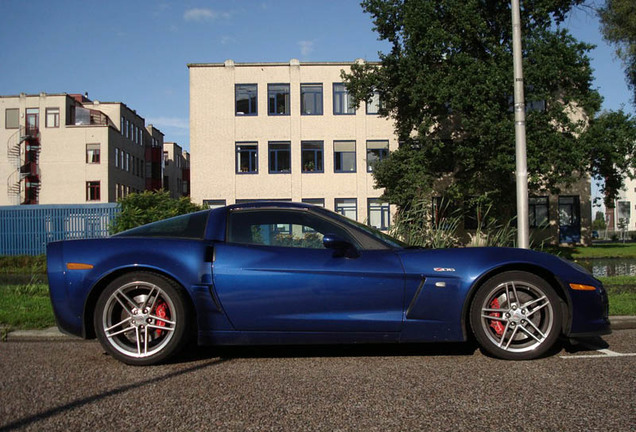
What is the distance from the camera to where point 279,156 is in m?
30.9

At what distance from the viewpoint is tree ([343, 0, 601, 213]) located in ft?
72.3

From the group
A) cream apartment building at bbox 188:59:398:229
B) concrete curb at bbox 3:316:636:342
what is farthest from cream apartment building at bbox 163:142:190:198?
concrete curb at bbox 3:316:636:342

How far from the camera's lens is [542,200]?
30938mm

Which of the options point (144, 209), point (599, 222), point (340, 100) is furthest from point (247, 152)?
point (599, 222)

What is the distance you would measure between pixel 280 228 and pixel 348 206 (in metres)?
26.4

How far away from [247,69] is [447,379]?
29105mm

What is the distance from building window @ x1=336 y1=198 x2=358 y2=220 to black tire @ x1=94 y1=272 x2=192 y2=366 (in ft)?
87.1

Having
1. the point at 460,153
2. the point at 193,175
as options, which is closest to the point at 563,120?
the point at 460,153

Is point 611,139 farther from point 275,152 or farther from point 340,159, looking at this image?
point 275,152

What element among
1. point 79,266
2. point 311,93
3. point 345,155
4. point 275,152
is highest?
point 311,93

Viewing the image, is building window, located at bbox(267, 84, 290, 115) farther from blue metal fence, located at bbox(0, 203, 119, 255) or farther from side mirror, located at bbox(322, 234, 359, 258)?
side mirror, located at bbox(322, 234, 359, 258)

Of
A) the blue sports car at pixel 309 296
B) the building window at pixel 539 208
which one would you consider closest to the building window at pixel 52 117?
the building window at pixel 539 208

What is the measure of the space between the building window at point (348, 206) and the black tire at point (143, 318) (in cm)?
2655

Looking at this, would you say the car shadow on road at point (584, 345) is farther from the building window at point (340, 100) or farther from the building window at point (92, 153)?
the building window at point (92, 153)
